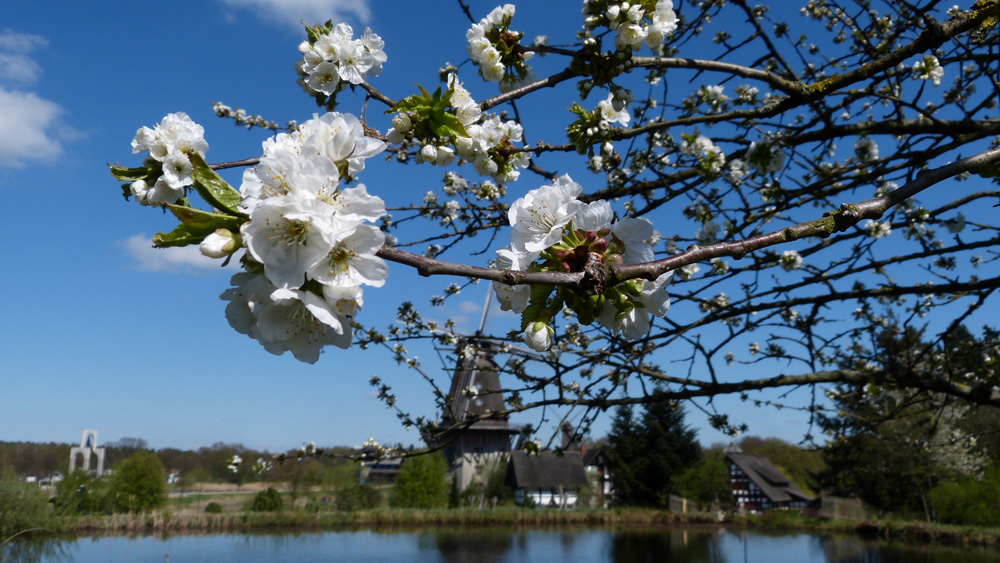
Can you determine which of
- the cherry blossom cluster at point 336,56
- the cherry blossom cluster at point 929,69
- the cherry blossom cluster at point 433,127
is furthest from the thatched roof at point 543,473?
the cherry blossom cluster at point 336,56

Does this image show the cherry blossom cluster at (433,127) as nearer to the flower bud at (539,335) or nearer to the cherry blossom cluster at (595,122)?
the cherry blossom cluster at (595,122)

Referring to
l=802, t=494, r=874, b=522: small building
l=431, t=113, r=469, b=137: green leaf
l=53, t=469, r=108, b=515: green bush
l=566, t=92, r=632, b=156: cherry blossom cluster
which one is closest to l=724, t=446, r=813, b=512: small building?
l=802, t=494, r=874, b=522: small building

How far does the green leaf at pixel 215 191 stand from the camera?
2.15 feet

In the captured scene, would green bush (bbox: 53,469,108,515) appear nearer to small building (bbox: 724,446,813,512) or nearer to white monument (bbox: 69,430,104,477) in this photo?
white monument (bbox: 69,430,104,477)

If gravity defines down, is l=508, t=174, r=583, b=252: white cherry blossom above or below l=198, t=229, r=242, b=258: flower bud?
Answer: above

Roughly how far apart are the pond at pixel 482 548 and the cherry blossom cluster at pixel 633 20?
1283cm

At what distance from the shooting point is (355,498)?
22250 mm

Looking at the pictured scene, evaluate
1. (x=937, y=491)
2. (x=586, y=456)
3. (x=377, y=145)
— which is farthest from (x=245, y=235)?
(x=586, y=456)

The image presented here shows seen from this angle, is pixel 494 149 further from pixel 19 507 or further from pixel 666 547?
pixel 666 547

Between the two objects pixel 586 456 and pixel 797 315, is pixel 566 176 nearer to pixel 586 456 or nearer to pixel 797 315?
pixel 797 315

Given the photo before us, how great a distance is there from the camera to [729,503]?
25.6 meters

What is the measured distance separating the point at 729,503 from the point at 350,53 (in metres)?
28.1

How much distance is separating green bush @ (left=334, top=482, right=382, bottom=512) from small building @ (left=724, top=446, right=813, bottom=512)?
1995 cm

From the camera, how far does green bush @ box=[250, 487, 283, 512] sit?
66.9 feet
